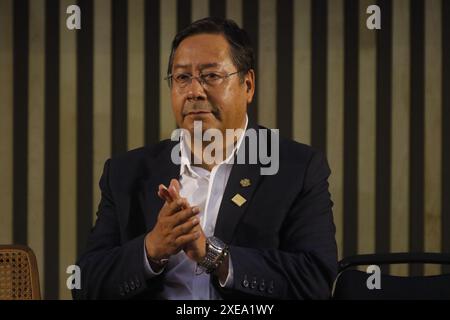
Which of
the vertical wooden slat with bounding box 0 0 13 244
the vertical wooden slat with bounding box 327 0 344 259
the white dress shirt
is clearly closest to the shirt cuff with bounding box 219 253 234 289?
the white dress shirt

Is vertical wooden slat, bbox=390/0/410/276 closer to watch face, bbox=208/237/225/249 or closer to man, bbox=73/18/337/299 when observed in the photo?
man, bbox=73/18/337/299

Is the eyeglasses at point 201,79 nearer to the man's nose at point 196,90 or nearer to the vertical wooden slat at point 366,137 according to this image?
the man's nose at point 196,90

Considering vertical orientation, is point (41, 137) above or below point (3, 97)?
below

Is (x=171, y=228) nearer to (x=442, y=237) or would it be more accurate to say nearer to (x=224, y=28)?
(x=224, y=28)

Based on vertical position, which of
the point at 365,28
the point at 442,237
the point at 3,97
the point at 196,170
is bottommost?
the point at 442,237

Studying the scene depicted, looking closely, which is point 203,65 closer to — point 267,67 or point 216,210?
point 216,210

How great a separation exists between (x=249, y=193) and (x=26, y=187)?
1.41 meters

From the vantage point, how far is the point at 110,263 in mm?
1681

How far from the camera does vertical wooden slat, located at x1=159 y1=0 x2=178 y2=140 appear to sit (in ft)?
9.14

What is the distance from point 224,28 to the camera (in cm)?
180

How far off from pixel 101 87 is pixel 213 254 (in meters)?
1.41

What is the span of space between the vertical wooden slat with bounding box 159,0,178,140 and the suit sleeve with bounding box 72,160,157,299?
99 centimetres
